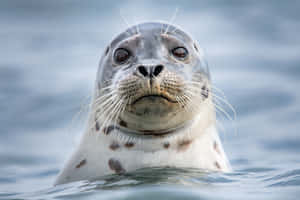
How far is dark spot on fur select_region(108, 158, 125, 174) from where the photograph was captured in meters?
5.04

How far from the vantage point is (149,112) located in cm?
481

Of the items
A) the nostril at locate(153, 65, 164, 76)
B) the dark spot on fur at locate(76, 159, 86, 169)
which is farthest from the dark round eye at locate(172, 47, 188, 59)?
the dark spot on fur at locate(76, 159, 86, 169)

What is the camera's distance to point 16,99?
11.3 m

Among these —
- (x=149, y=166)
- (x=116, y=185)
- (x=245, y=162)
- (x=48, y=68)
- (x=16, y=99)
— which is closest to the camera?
(x=116, y=185)

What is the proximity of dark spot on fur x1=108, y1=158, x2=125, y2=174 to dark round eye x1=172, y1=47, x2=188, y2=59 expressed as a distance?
924 millimetres

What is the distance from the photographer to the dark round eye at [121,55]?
5168 millimetres

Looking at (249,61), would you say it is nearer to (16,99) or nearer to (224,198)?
(16,99)

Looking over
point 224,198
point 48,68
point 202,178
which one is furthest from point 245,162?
point 48,68

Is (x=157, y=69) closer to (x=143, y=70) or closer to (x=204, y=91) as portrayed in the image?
(x=143, y=70)

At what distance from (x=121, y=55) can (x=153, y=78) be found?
2.17ft

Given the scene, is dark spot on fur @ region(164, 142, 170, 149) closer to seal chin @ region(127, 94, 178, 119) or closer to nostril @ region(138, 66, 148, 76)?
seal chin @ region(127, 94, 178, 119)

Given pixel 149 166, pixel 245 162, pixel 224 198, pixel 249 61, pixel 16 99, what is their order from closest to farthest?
pixel 224 198 → pixel 149 166 → pixel 245 162 → pixel 16 99 → pixel 249 61

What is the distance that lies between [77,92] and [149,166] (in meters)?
6.50

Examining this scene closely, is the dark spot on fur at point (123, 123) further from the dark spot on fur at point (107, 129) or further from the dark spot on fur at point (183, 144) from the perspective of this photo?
the dark spot on fur at point (183, 144)
